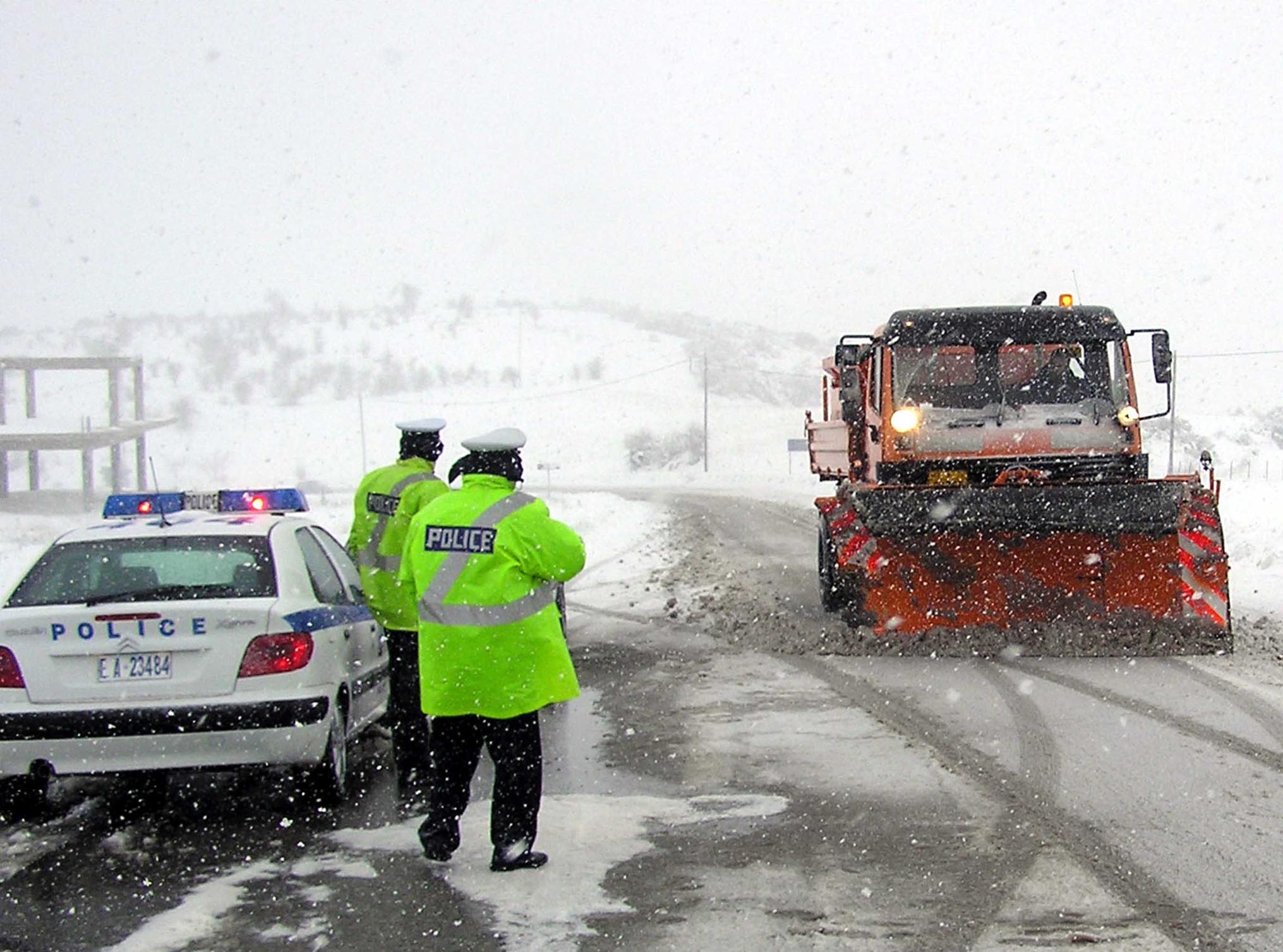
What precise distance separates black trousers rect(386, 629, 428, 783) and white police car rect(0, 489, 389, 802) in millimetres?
246

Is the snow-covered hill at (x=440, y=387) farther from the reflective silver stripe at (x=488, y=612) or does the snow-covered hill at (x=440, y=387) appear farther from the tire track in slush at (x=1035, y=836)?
the reflective silver stripe at (x=488, y=612)

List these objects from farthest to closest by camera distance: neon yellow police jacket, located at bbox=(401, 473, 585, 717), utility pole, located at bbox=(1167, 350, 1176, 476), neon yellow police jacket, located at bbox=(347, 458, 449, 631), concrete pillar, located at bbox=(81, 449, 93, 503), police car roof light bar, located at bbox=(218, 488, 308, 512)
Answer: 1. concrete pillar, located at bbox=(81, 449, 93, 503)
2. utility pole, located at bbox=(1167, 350, 1176, 476)
3. police car roof light bar, located at bbox=(218, 488, 308, 512)
4. neon yellow police jacket, located at bbox=(347, 458, 449, 631)
5. neon yellow police jacket, located at bbox=(401, 473, 585, 717)

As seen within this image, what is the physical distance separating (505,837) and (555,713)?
3.53 m

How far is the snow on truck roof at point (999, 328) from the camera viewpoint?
12203 millimetres

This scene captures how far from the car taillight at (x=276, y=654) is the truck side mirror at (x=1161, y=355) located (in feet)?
26.2

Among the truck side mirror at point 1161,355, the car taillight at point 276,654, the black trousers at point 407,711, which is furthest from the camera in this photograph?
the truck side mirror at point 1161,355

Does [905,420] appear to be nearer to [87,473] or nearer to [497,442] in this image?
[497,442]

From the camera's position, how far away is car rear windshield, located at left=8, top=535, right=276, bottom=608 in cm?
646

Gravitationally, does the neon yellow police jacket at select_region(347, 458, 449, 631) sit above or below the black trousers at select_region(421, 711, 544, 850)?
above

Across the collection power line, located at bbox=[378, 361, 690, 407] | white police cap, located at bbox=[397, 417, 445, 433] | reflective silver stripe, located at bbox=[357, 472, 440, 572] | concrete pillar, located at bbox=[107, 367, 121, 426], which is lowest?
reflective silver stripe, located at bbox=[357, 472, 440, 572]

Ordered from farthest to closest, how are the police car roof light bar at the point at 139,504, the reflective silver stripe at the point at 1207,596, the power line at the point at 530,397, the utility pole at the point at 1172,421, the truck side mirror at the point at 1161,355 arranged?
the power line at the point at 530,397, the utility pole at the point at 1172,421, the truck side mirror at the point at 1161,355, the reflective silver stripe at the point at 1207,596, the police car roof light bar at the point at 139,504

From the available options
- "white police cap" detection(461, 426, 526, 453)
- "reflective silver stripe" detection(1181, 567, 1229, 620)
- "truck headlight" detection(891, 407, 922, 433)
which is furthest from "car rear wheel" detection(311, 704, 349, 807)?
"reflective silver stripe" detection(1181, 567, 1229, 620)

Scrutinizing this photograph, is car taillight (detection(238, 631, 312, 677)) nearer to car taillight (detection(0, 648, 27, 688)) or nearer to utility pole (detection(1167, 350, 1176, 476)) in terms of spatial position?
car taillight (detection(0, 648, 27, 688))

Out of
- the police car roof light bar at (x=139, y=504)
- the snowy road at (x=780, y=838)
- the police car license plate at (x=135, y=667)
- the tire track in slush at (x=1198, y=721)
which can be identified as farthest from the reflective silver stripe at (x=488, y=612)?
the tire track in slush at (x=1198, y=721)
